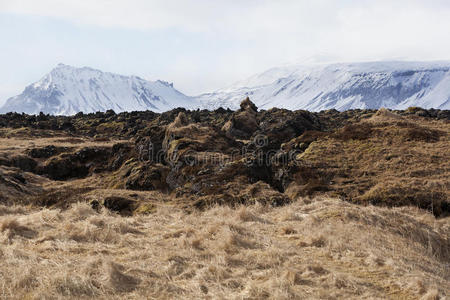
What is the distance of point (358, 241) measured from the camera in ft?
27.5

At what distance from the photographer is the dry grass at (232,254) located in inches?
245

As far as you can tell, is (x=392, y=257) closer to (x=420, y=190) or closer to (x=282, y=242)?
(x=282, y=242)

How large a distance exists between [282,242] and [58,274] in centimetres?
448

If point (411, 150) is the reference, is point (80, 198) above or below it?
below

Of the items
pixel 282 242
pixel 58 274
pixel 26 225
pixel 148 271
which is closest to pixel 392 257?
pixel 282 242

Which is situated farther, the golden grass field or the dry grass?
the golden grass field

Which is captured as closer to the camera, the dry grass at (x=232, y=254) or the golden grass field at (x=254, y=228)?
the dry grass at (x=232, y=254)

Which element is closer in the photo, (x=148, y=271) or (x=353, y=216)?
(x=148, y=271)

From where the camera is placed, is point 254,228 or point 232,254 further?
point 254,228

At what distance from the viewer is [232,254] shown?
25.5 ft

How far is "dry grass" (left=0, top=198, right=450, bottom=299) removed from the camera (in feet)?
20.4

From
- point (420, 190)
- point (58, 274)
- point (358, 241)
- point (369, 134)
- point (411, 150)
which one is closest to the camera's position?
point (58, 274)

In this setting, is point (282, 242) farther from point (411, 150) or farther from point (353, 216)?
point (411, 150)

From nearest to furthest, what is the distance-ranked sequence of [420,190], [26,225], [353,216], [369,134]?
1. [26,225]
2. [353,216]
3. [420,190]
4. [369,134]
